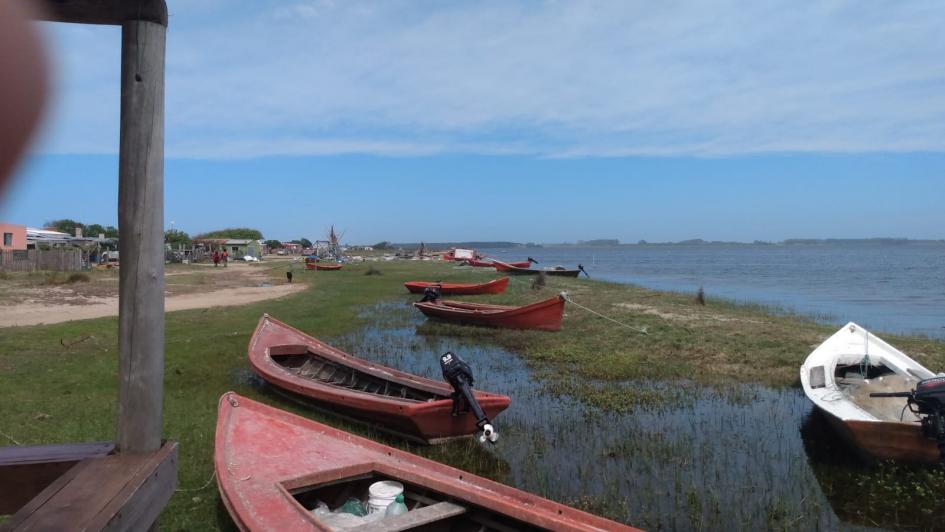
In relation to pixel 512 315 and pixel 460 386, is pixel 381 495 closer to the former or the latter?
pixel 460 386

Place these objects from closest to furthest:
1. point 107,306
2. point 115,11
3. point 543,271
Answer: point 115,11
point 107,306
point 543,271

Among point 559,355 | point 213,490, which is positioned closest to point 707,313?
point 559,355

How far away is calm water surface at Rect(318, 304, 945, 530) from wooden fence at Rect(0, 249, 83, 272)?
32.9 metres

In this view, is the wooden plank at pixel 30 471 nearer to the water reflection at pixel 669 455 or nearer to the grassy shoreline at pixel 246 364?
the grassy shoreline at pixel 246 364

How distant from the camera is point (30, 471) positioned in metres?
2.97

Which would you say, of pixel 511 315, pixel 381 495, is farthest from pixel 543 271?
pixel 381 495

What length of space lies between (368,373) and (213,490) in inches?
171

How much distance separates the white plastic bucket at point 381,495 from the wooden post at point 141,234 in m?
2.62

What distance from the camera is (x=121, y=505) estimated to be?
98.6 inches

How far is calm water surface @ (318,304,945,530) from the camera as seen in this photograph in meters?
6.53

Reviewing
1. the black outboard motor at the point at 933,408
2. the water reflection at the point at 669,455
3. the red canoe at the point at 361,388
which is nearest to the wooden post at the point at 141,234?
the water reflection at the point at 669,455

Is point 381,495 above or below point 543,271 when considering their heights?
below

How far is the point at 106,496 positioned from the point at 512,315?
16474 millimetres

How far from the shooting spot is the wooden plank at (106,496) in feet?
7.86
